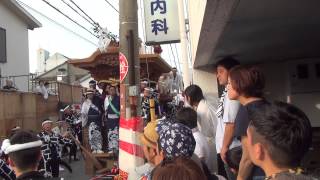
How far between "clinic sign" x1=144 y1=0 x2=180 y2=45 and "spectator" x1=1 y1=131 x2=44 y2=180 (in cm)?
727

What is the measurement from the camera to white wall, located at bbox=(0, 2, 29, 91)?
24891 millimetres

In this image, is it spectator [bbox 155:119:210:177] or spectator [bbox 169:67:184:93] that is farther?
spectator [bbox 169:67:184:93]

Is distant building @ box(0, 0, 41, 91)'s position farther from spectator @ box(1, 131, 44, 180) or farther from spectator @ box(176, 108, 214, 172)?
spectator @ box(1, 131, 44, 180)

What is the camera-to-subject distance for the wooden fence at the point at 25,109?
18.0m

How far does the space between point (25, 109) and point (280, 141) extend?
19345 millimetres

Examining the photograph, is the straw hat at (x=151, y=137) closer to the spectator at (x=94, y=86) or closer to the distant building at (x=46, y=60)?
the spectator at (x=94, y=86)

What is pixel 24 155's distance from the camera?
129 inches

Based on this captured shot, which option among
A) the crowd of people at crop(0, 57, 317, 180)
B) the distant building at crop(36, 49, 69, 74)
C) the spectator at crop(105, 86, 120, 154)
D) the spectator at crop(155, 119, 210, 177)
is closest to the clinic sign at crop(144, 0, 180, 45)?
the spectator at crop(105, 86, 120, 154)

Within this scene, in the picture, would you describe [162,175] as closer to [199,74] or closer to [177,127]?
[177,127]

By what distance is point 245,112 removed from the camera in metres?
3.53

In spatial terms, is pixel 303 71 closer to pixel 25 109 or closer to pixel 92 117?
pixel 92 117

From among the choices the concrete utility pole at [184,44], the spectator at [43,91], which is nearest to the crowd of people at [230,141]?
the concrete utility pole at [184,44]

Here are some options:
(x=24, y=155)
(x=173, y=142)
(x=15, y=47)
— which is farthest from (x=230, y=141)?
(x=15, y=47)

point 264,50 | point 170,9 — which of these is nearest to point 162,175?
point 264,50
